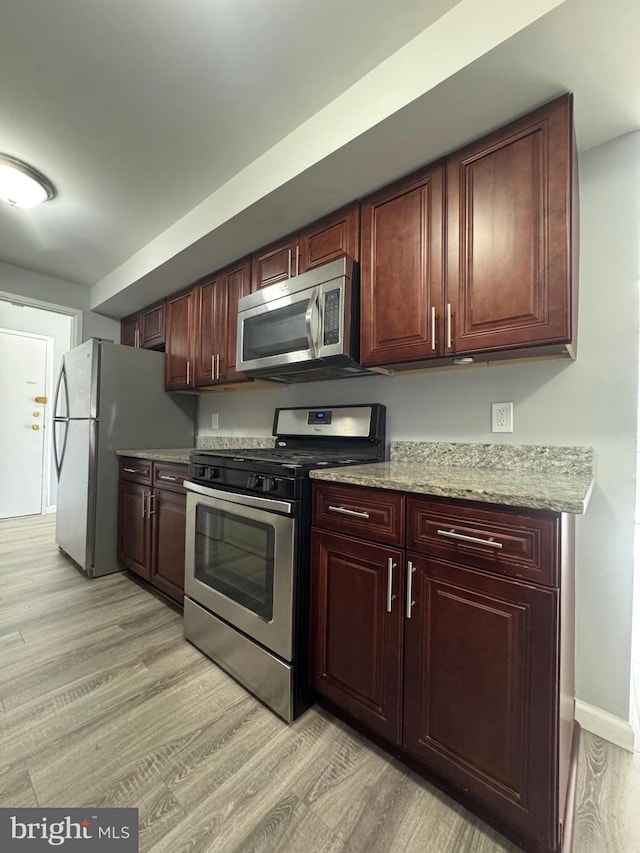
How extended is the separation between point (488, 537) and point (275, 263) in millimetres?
1808

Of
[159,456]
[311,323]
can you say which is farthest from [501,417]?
[159,456]

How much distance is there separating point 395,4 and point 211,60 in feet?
2.17

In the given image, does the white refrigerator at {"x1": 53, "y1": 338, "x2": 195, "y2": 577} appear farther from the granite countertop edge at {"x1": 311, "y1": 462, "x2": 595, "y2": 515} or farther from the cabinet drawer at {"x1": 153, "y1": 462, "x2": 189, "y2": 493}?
the granite countertop edge at {"x1": 311, "y1": 462, "x2": 595, "y2": 515}

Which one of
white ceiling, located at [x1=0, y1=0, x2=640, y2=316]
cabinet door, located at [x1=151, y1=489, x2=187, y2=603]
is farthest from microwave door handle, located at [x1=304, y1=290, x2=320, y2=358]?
cabinet door, located at [x1=151, y1=489, x2=187, y2=603]

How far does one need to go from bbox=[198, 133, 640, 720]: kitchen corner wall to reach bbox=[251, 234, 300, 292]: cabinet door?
127 centimetres

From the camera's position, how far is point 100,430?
8.61 feet

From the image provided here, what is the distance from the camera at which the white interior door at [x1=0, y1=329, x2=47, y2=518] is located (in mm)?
4273

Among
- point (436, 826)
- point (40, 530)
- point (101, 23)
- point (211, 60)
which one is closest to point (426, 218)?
point (211, 60)

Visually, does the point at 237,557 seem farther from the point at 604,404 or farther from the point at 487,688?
the point at 604,404

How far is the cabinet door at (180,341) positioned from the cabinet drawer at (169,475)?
701mm

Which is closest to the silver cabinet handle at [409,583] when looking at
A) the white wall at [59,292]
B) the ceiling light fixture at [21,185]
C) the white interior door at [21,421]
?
the ceiling light fixture at [21,185]

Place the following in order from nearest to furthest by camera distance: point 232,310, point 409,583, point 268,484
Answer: point 409,583
point 268,484
point 232,310

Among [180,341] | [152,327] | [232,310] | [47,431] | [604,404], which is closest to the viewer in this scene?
[604,404]

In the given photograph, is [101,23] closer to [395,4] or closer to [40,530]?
[395,4]
